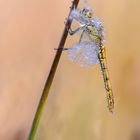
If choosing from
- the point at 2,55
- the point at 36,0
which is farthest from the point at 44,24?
the point at 2,55

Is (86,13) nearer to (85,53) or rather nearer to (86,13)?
(86,13)

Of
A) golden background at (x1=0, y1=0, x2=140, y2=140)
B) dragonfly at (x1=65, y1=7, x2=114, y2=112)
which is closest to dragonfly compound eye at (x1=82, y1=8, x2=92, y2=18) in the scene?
dragonfly at (x1=65, y1=7, x2=114, y2=112)

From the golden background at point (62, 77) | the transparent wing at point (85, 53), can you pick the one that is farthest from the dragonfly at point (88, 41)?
the golden background at point (62, 77)

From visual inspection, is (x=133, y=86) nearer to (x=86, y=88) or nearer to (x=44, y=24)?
(x=86, y=88)

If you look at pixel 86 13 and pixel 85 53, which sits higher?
pixel 86 13

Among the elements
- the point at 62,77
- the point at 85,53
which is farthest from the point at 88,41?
the point at 62,77

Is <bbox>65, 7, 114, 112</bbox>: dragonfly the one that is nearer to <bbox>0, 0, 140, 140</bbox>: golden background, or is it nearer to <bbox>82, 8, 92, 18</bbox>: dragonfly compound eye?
<bbox>82, 8, 92, 18</bbox>: dragonfly compound eye

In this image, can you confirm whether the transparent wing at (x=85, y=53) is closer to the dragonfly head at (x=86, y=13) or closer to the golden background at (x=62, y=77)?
the dragonfly head at (x=86, y=13)
